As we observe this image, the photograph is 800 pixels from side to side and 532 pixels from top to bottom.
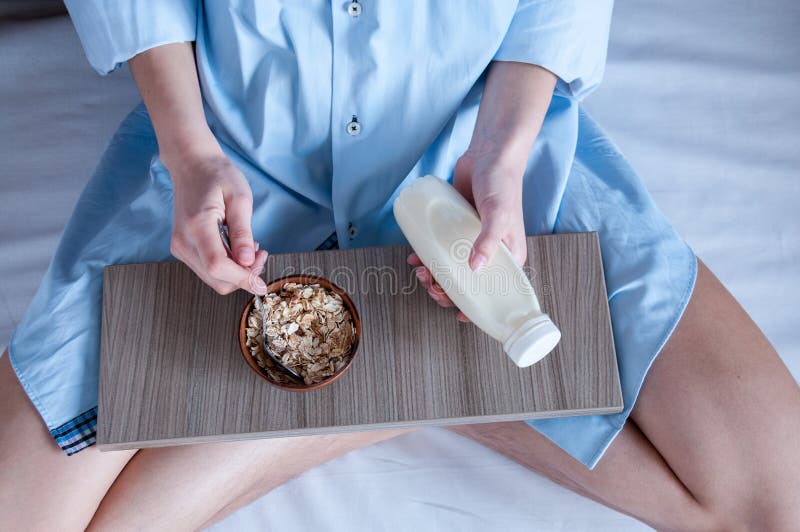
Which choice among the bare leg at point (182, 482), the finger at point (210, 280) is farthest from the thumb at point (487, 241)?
the bare leg at point (182, 482)

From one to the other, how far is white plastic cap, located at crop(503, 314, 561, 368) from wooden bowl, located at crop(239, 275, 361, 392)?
14 centimetres

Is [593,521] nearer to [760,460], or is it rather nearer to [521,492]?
[521,492]

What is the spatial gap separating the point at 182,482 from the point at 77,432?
0.41 feet

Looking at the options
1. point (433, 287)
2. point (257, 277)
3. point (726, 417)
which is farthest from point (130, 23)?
point (726, 417)

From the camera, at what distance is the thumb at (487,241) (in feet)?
2.00

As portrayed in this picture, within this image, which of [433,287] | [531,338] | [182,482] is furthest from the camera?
[182,482]

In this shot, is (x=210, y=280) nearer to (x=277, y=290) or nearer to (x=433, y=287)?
(x=277, y=290)

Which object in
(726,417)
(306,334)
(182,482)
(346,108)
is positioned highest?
(346,108)

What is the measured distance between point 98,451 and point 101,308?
5.7 inches

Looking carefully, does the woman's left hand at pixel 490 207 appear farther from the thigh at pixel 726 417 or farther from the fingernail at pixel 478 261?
the thigh at pixel 726 417

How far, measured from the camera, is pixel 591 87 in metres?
0.78

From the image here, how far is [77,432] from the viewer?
729 millimetres

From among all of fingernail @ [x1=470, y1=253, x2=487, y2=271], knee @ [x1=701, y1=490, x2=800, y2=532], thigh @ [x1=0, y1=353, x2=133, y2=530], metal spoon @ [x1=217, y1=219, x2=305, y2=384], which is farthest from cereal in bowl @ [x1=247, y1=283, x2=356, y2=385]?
knee @ [x1=701, y1=490, x2=800, y2=532]

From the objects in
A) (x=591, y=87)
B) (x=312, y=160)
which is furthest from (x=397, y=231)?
(x=591, y=87)
